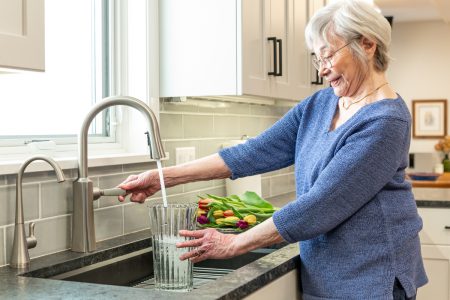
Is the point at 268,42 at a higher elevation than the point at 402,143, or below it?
higher

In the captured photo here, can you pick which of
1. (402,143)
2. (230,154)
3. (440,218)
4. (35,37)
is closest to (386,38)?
(402,143)

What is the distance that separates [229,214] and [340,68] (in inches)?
25.1

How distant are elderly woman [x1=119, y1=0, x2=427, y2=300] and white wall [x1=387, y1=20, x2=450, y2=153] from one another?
21.1 feet

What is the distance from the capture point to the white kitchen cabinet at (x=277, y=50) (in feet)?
7.63

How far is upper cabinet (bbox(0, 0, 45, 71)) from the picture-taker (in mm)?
1231

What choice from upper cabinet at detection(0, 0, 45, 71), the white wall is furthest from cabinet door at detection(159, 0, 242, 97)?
the white wall

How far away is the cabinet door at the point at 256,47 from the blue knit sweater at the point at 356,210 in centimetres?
50

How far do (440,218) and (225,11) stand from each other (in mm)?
1544

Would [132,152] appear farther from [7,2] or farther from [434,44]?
[434,44]

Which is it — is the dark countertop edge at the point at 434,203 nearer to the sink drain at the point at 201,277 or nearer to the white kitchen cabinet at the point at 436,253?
the white kitchen cabinet at the point at 436,253

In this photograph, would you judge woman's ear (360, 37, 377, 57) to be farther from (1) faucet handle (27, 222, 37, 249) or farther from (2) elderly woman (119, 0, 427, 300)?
(1) faucet handle (27, 222, 37, 249)

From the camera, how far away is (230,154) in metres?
2.02

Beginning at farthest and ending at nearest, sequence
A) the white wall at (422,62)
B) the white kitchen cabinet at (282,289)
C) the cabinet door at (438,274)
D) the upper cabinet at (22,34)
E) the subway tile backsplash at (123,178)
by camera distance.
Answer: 1. the white wall at (422,62)
2. the cabinet door at (438,274)
3. the subway tile backsplash at (123,178)
4. the white kitchen cabinet at (282,289)
5. the upper cabinet at (22,34)

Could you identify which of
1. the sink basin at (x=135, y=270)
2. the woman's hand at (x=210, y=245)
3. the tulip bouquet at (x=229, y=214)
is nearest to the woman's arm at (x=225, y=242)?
the woman's hand at (x=210, y=245)
